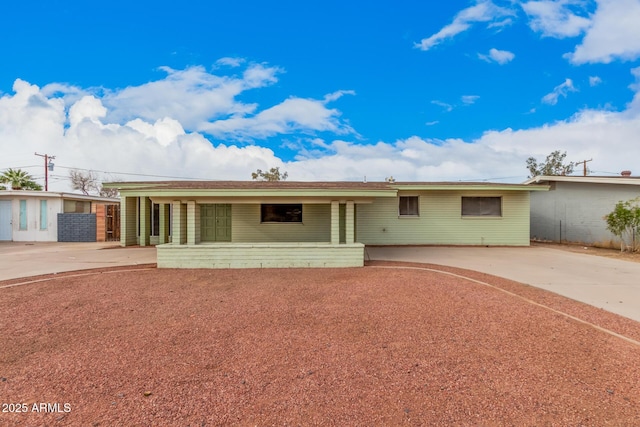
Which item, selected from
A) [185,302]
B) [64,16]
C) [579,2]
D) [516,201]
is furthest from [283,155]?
[185,302]

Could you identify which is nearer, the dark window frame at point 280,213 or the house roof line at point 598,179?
the house roof line at point 598,179

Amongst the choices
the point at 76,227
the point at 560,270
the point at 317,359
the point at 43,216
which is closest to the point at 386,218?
the point at 560,270

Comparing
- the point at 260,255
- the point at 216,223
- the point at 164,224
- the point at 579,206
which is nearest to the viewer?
the point at 260,255

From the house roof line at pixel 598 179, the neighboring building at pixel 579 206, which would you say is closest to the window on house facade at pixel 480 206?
the neighboring building at pixel 579 206

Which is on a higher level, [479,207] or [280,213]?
[479,207]

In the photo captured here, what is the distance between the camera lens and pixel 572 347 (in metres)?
3.22

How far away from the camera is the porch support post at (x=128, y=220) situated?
12.7 metres

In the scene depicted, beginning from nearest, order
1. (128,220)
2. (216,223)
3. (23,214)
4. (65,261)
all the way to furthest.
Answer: (65,261)
(216,223)
(128,220)
(23,214)

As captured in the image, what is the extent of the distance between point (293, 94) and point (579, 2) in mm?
12627

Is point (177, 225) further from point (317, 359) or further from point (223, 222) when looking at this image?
point (317, 359)

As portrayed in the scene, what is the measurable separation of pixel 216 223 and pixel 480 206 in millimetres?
11400

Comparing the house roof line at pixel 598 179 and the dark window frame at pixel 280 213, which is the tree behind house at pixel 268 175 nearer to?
the dark window frame at pixel 280 213

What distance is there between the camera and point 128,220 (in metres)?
13.0

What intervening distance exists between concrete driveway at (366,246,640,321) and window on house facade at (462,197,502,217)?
1761mm
